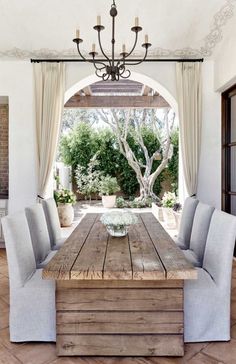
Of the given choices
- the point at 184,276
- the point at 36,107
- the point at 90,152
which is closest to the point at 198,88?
the point at 36,107

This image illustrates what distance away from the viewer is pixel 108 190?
8.88 meters

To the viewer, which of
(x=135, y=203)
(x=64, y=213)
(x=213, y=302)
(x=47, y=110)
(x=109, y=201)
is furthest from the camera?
(x=109, y=201)

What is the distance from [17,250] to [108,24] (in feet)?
10.2

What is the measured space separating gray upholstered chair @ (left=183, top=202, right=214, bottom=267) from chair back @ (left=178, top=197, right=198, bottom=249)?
0.81ft

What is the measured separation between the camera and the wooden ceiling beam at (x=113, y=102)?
6457 millimetres

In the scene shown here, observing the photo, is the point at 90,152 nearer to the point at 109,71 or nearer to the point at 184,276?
the point at 109,71

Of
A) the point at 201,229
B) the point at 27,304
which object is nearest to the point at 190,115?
the point at 201,229

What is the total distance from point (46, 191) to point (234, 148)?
2.80m

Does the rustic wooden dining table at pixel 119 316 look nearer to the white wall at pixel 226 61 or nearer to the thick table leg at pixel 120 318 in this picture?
the thick table leg at pixel 120 318

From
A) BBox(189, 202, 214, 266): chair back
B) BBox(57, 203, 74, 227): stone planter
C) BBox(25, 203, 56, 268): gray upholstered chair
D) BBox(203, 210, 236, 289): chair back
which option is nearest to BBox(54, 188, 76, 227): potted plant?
BBox(57, 203, 74, 227): stone planter

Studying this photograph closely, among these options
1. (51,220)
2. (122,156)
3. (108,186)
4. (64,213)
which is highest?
(122,156)

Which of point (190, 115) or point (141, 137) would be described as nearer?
point (190, 115)

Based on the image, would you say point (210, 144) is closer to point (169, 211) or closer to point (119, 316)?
point (169, 211)

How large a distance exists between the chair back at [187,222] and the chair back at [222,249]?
2.76 feet
